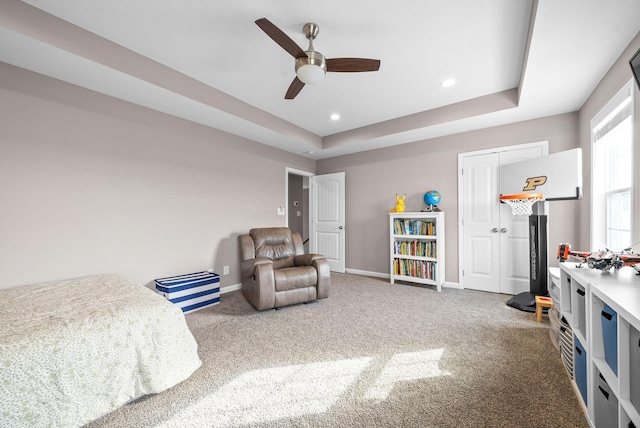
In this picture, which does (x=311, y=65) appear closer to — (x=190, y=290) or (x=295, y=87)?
(x=295, y=87)

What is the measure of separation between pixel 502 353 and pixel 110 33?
3.95m

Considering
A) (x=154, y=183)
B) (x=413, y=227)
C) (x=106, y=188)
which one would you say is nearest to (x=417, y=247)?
(x=413, y=227)

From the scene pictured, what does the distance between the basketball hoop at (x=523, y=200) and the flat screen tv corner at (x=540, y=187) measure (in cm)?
7

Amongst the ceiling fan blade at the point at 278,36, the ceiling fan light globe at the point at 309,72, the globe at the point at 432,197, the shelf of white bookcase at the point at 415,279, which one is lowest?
the shelf of white bookcase at the point at 415,279

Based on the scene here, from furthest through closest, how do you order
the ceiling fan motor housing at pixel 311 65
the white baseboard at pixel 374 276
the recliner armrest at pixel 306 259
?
the white baseboard at pixel 374 276
the recliner armrest at pixel 306 259
the ceiling fan motor housing at pixel 311 65

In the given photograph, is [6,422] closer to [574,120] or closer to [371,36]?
[371,36]

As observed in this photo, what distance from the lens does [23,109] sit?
216 cm

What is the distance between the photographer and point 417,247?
3945mm

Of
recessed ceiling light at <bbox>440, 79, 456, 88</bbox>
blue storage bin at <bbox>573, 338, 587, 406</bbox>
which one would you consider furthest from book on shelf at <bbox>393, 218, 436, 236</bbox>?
blue storage bin at <bbox>573, 338, 587, 406</bbox>

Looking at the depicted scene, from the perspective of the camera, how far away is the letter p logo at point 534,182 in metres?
2.74

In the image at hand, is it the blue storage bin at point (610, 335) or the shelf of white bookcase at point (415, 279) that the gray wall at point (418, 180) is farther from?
the blue storage bin at point (610, 335)

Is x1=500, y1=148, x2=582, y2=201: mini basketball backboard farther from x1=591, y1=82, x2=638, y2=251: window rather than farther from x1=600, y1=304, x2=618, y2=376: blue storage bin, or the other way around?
x1=600, y1=304, x2=618, y2=376: blue storage bin

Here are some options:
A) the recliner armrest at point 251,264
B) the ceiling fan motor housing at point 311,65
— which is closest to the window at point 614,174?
the ceiling fan motor housing at point 311,65

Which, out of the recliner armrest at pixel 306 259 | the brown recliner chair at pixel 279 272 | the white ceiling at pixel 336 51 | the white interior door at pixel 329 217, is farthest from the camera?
the white interior door at pixel 329 217
